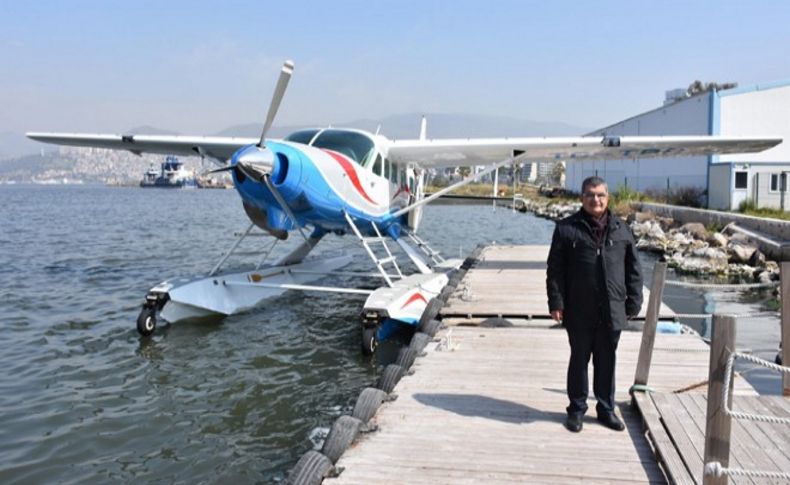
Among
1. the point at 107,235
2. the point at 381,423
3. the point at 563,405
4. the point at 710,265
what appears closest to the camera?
the point at 381,423

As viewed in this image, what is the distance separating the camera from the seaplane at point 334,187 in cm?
806

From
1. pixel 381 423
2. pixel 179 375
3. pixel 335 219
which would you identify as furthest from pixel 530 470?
pixel 335 219

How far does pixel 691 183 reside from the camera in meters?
26.7

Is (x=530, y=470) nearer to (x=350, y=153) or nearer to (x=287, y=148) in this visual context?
(x=287, y=148)

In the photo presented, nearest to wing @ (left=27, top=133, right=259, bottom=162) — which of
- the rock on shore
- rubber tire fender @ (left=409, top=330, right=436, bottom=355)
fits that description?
rubber tire fender @ (left=409, top=330, right=436, bottom=355)

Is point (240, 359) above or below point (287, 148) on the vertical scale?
below

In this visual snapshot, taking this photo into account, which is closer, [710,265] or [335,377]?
[335,377]

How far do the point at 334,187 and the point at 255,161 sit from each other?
5.65 feet

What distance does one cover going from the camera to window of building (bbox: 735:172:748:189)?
2258cm

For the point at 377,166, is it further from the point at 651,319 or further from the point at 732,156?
the point at 732,156

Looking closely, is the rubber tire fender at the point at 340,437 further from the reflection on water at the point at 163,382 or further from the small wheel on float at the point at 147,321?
the small wheel on float at the point at 147,321

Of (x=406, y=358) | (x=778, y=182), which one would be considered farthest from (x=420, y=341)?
(x=778, y=182)

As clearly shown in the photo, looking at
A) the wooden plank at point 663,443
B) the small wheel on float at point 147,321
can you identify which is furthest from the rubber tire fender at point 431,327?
the small wheel on float at point 147,321

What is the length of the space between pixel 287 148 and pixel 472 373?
4075mm
